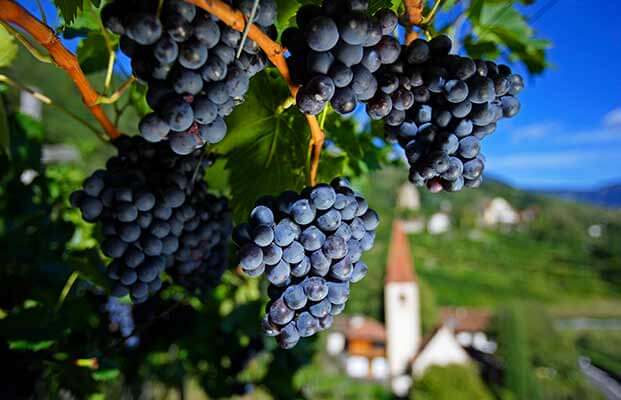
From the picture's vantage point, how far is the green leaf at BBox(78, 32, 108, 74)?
73cm

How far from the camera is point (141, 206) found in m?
0.56

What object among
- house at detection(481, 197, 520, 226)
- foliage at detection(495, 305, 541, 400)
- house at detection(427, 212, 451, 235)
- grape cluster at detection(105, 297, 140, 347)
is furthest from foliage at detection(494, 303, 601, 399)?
house at detection(481, 197, 520, 226)

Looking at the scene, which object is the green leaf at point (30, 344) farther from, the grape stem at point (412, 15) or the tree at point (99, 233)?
the grape stem at point (412, 15)

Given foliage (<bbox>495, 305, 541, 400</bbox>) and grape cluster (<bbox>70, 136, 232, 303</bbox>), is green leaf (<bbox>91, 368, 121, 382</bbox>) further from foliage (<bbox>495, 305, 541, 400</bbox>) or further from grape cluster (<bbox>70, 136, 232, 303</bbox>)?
foliage (<bbox>495, 305, 541, 400</bbox>)

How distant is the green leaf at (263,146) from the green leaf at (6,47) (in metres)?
0.27

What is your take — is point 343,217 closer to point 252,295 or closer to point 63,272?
point 63,272

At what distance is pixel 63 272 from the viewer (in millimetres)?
1040

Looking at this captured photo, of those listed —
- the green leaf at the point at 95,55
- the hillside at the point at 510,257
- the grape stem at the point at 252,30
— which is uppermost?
the hillside at the point at 510,257

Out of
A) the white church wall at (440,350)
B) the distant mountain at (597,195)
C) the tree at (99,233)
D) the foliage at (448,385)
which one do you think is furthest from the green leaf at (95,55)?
the distant mountain at (597,195)

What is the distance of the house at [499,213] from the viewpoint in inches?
1897

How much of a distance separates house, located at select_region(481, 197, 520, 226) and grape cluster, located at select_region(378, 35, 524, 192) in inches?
1964

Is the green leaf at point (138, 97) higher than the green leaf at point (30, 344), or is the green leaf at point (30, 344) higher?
the green leaf at point (138, 97)

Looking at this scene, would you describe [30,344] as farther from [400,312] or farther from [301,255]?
[400,312]

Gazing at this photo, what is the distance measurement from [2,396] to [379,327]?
23.2 meters
